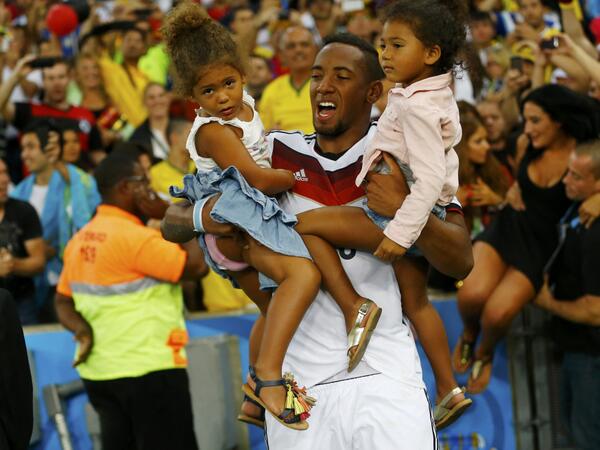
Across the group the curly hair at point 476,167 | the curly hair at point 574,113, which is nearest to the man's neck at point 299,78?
the curly hair at point 476,167

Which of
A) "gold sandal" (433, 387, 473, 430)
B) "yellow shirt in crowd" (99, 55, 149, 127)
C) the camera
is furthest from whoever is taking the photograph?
"yellow shirt in crowd" (99, 55, 149, 127)

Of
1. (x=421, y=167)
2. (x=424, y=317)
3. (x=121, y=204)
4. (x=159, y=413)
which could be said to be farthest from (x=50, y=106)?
(x=421, y=167)

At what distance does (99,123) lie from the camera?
9906 mm

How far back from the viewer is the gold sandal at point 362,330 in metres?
3.81

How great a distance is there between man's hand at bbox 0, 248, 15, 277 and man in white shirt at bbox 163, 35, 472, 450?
12.0 ft

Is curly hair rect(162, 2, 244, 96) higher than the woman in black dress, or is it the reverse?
curly hair rect(162, 2, 244, 96)

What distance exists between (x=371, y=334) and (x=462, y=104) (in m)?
3.93

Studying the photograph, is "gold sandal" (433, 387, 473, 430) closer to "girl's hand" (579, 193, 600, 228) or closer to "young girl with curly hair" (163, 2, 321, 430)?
"young girl with curly hair" (163, 2, 321, 430)

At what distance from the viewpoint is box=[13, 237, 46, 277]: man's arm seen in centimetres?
765

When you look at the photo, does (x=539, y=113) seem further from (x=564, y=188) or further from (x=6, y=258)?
(x=6, y=258)

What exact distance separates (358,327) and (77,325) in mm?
3119

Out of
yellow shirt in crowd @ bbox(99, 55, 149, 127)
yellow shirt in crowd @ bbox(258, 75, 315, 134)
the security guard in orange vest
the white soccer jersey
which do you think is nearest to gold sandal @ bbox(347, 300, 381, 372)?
the white soccer jersey

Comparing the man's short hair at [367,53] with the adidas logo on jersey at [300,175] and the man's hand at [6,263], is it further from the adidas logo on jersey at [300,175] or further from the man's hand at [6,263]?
the man's hand at [6,263]

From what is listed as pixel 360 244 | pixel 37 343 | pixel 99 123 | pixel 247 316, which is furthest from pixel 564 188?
pixel 99 123
